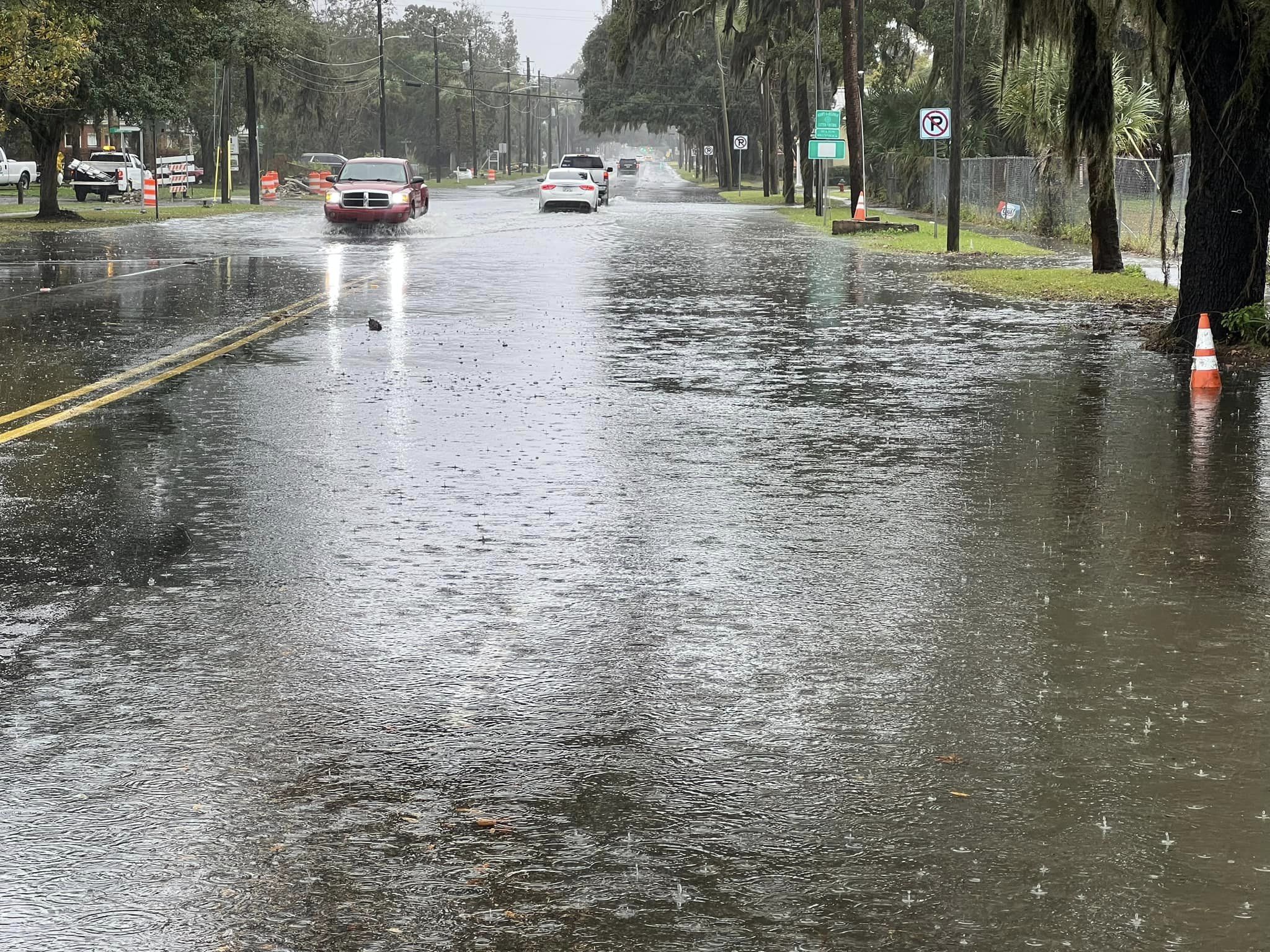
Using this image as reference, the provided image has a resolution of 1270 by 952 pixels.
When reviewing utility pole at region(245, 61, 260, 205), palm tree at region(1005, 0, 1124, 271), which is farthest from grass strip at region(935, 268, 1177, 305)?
utility pole at region(245, 61, 260, 205)

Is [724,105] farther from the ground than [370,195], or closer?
farther from the ground

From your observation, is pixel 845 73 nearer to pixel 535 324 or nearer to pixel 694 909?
pixel 535 324

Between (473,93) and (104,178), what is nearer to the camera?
(104,178)

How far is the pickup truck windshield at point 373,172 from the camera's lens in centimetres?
4484

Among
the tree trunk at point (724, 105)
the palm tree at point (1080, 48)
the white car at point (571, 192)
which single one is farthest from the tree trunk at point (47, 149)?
the tree trunk at point (724, 105)

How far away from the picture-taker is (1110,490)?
9.66 m

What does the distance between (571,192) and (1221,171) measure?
3921 cm

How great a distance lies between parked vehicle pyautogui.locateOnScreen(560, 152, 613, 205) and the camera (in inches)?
2511

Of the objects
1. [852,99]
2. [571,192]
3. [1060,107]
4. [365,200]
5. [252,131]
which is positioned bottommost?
[365,200]

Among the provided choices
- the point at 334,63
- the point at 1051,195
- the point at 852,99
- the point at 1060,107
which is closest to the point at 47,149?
the point at 852,99

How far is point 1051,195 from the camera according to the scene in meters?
39.5

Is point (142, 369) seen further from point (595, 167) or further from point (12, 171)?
point (12, 171)

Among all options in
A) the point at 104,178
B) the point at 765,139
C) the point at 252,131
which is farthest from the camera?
the point at 765,139

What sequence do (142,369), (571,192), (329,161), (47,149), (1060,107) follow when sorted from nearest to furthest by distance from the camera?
(142,369), (1060,107), (47,149), (571,192), (329,161)
